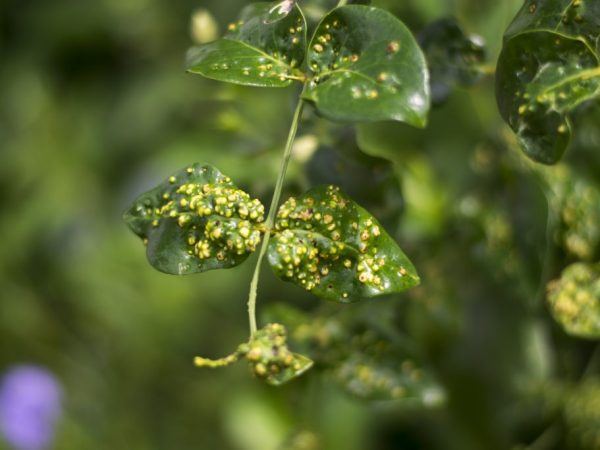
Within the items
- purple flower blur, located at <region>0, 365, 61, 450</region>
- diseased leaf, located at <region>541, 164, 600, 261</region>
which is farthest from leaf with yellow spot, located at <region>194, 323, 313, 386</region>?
purple flower blur, located at <region>0, 365, 61, 450</region>

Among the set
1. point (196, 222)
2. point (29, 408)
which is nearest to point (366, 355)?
point (196, 222)

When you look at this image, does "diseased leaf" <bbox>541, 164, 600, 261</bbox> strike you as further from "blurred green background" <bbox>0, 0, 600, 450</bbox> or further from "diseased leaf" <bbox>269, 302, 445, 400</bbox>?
"diseased leaf" <bbox>269, 302, 445, 400</bbox>

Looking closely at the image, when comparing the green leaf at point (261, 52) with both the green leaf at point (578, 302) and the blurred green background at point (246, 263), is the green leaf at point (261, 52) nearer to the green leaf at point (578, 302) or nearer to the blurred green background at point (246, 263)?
the blurred green background at point (246, 263)

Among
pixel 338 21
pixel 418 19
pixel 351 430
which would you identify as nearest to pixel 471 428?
pixel 351 430

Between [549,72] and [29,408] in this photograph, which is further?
[29,408]

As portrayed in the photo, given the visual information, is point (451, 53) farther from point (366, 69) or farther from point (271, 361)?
point (271, 361)

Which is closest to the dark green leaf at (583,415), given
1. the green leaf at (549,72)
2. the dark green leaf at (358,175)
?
the dark green leaf at (358,175)
